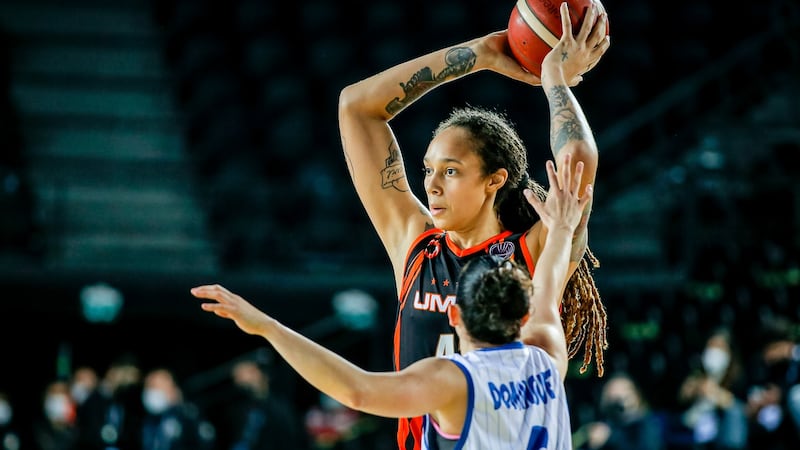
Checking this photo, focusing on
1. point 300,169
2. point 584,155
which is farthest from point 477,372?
point 300,169

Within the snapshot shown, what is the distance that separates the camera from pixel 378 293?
11.1m

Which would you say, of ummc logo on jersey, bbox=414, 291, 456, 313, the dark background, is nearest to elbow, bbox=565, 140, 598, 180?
ummc logo on jersey, bbox=414, 291, 456, 313

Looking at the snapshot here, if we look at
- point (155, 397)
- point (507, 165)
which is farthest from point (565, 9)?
point (155, 397)

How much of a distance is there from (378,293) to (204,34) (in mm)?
4507

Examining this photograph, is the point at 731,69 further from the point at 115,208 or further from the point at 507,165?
the point at 507,165

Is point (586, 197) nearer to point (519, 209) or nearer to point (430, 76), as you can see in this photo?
point (519, 209)

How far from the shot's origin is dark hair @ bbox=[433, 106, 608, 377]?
3.55 meters

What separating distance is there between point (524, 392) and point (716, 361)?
688 cm

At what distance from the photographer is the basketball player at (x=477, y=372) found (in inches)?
104

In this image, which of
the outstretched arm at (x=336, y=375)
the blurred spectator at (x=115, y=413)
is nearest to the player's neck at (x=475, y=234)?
the outstretched arm at (x=336, y=375)

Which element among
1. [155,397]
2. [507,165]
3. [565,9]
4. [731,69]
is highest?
[731,69]

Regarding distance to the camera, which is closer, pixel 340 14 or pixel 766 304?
pixel 766 304

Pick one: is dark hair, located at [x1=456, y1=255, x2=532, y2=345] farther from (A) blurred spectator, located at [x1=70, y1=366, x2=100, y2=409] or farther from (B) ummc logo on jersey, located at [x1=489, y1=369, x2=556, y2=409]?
(A) blurred spectator, located at [x1=70, y1=366, x2=100, y2=409]

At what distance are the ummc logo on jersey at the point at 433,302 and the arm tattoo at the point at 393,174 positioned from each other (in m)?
0.45
